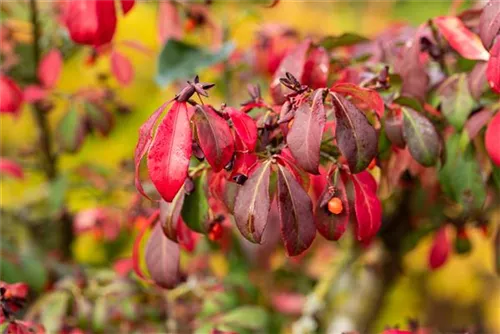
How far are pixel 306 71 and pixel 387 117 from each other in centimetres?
15

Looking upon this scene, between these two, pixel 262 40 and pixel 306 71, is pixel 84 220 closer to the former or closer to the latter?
pixel 262 40

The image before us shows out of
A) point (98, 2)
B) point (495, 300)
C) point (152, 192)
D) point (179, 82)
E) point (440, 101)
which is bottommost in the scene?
point (495, 300)

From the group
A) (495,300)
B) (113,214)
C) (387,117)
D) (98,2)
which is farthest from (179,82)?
(495,300)

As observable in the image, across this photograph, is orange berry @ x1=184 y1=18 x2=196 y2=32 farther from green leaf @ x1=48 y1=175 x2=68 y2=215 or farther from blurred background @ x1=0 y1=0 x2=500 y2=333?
green leaf @ x1=48 y1=175 x2=68 y2=215

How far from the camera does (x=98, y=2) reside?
3.22ft

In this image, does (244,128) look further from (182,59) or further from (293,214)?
(182,59)

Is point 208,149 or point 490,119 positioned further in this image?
point 490,119

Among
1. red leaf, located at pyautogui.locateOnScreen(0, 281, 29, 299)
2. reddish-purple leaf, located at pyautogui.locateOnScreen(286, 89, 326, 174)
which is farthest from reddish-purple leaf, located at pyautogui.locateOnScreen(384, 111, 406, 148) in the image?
red leaf, located at pyautogui.locateOnScreen(0, 281, 29, 299)

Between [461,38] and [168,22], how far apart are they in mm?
729

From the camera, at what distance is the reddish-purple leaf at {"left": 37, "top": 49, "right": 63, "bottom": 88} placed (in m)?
1.48

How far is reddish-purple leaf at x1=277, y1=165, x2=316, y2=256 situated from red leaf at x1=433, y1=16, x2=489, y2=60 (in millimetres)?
366

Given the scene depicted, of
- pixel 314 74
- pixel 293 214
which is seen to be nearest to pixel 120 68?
pixel 314 74

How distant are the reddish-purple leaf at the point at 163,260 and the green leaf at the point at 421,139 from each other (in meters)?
0.36

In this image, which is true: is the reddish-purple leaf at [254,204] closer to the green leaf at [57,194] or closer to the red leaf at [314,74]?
the red leaf at [314,74]
